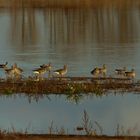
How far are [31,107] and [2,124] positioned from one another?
2.61m

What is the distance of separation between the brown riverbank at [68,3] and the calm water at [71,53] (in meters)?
4.40

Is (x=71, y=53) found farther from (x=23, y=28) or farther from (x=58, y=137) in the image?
(x=58, y=137)

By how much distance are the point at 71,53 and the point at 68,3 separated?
36423mm

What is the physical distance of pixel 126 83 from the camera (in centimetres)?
2058

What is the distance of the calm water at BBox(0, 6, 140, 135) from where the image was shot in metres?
16.2

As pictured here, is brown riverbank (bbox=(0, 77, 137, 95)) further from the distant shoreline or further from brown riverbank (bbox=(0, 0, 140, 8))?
brown riverbank (bbox=(0, 0, 140, 8))

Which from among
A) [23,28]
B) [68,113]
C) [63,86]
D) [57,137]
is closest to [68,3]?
[23,28]

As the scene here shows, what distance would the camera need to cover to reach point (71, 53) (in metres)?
31.8

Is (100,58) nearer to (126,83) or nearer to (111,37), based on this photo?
(126,83)

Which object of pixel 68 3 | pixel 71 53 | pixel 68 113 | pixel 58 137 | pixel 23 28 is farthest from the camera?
pixel 68 3

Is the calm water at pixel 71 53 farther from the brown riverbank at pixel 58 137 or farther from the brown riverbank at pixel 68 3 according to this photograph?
the brown riverbank at pixel 68 3

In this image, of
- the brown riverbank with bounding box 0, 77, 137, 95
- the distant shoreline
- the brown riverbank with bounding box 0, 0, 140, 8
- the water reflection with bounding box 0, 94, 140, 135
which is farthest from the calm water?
the brown riverbank with bounding box 0, 0, 140, 8

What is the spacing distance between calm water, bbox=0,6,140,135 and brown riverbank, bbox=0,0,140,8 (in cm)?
440

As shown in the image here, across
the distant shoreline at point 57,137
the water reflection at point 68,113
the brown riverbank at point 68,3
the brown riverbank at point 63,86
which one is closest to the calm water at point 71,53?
the water reflection at point 68,113
